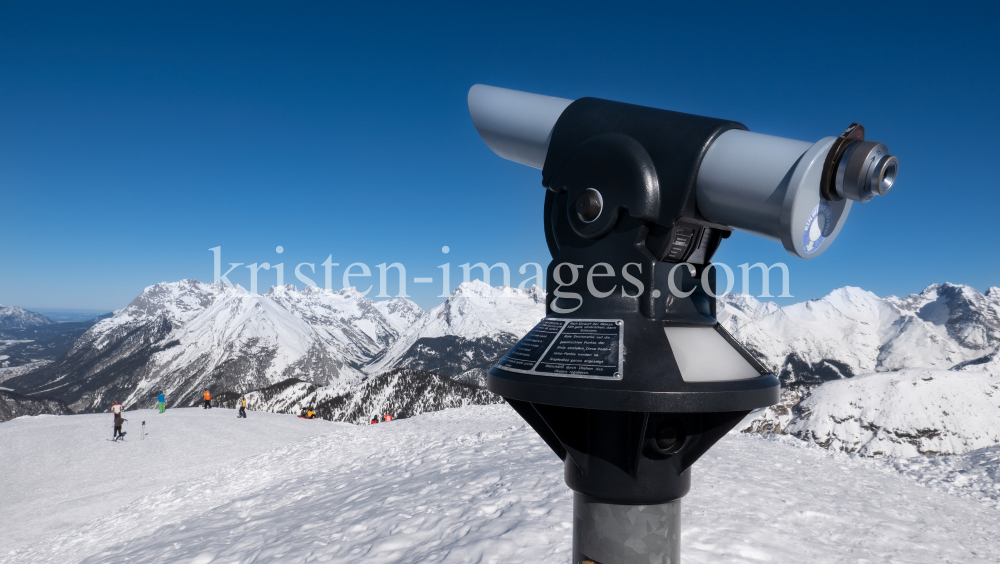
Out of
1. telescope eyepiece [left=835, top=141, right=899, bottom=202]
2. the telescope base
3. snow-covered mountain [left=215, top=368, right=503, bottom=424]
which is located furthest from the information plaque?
snow-covered mountain [left=215, top=368, right=503, bottom=424]

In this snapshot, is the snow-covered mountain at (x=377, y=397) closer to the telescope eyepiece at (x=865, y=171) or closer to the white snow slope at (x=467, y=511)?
the white snow slope at (x=467, y=511)

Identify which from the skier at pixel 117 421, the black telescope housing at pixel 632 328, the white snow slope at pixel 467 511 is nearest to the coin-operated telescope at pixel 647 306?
the black telescope housing at pixel 632 328

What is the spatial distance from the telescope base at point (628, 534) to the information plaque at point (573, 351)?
58 centimetres

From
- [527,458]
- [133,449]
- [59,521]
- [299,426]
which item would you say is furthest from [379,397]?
[527,458]

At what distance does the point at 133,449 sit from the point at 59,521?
324 inches

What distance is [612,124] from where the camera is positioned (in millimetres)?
2352

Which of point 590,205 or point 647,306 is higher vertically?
point 590,205

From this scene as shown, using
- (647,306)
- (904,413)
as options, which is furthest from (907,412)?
(647,306)

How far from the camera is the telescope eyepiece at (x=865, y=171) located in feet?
5.68

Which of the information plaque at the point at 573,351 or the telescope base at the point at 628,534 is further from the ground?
the information plaque at the point at 573,351

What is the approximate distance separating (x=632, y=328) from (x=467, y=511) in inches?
225

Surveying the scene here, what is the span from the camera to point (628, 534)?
85.6 inches

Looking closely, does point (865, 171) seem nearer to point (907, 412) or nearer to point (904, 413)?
point (904, 413)

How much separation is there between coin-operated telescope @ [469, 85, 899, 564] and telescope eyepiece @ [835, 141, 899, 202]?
1cm
